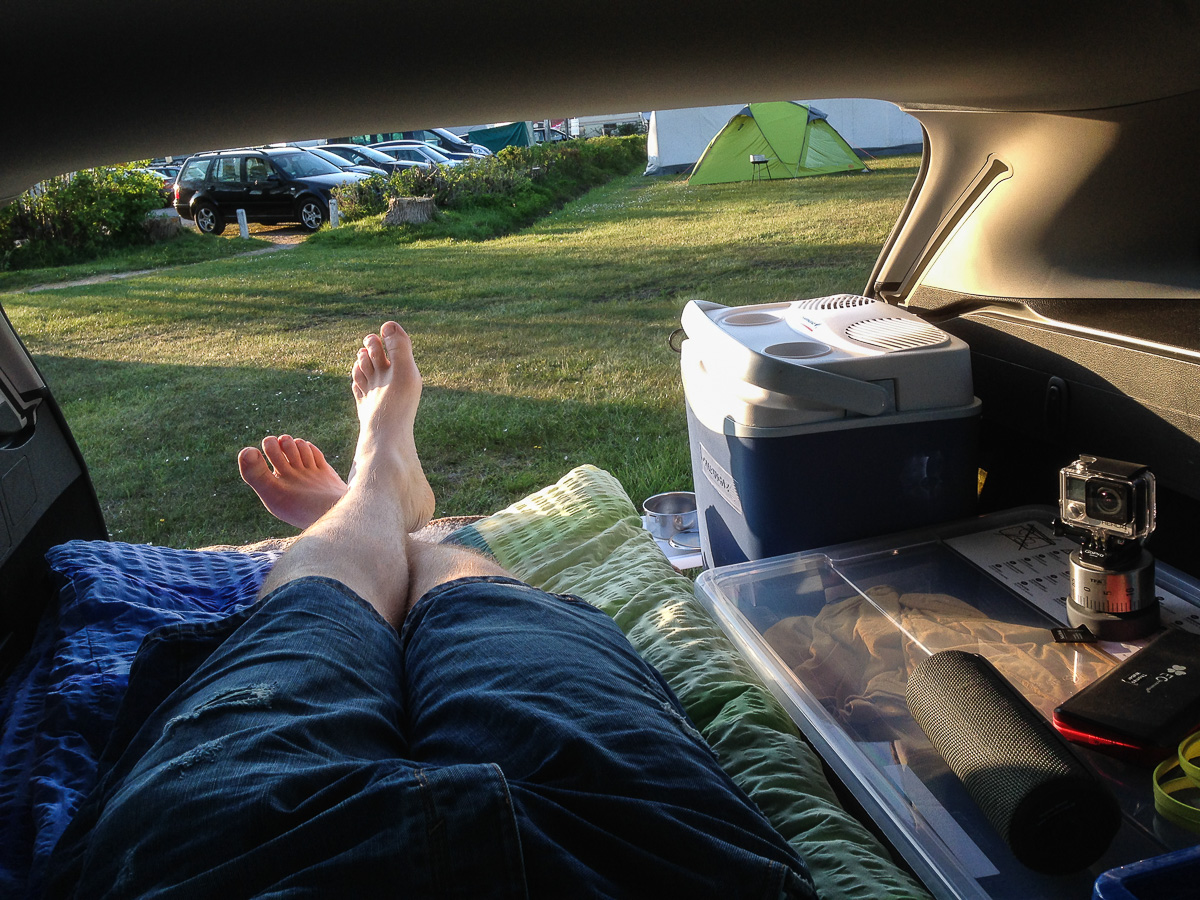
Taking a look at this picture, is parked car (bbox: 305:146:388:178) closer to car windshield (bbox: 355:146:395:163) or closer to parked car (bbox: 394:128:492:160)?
car windshield (bbox: 355:146:395:163)

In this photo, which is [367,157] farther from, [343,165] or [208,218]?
[208,218]

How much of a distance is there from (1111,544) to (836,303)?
548 millimetres

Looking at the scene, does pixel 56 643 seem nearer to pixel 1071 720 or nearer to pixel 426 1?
pixel 426 1

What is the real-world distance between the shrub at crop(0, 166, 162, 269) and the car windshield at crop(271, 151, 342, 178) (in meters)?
1.05

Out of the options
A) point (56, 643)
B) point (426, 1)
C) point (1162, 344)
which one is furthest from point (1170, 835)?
point (56, 643)

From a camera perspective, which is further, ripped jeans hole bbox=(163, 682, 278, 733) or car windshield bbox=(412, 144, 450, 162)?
car windshield bbox=(412, 144, 450, 162)

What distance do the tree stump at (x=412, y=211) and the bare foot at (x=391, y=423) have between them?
4.08 m

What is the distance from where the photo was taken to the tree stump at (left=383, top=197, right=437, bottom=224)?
5613 mm

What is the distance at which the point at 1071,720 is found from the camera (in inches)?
31.1

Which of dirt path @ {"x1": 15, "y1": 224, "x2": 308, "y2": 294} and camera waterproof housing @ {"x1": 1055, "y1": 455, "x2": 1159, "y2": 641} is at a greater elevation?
camera waterproof housing @ {"x1": 1055, "y1": 455, "x2": 1159, "y2": 641}

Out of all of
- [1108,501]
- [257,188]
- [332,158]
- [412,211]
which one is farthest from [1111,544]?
[332,158]

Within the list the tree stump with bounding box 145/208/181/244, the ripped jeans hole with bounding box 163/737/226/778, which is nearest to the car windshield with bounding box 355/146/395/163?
the tree stump with bounding box 145/208/181/244

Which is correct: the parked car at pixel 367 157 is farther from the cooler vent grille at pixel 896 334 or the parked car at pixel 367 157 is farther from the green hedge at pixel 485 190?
the cooler vent grille at pixel 896 334

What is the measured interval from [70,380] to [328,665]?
3005 mm
